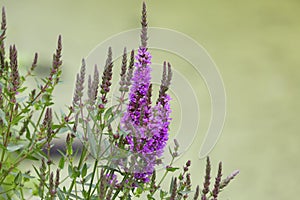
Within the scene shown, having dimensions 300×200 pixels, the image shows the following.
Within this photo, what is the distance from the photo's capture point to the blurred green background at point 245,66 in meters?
1.98

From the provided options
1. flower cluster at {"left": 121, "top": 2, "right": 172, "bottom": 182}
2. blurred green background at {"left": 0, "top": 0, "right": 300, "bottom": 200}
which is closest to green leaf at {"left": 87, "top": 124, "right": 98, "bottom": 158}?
flower cluster at {"left": 121, "top": 2, "right": 172, "bottom": 182}

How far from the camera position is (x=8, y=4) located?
6.04ft

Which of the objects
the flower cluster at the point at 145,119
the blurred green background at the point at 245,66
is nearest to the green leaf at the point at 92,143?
the flower cluster at the point at 145,119

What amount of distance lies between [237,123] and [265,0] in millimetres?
576

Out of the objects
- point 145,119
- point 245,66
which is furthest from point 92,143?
point 245,66

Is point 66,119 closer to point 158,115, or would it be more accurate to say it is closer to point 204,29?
point 158,115

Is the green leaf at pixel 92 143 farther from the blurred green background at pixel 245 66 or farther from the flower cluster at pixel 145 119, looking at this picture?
the blurred green background at pixel 245 66

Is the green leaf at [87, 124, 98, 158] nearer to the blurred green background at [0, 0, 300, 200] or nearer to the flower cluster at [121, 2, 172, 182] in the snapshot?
the flower cluster at [121, 2, 172, 182]

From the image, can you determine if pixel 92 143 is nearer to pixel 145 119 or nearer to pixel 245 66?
pixel 145 119

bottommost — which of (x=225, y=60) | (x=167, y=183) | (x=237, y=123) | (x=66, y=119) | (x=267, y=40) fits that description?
(x=66, y=119)

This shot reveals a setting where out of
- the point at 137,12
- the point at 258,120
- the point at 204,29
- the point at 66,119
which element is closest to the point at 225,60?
the point at 204,29

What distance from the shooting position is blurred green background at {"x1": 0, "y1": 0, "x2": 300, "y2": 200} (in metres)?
1.98

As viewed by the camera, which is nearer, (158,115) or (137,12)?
(158,115)

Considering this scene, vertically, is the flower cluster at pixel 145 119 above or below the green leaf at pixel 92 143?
above
